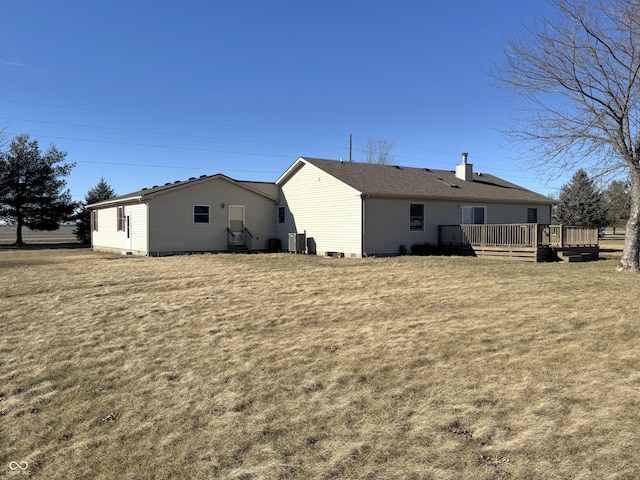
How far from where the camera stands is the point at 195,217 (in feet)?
70.5

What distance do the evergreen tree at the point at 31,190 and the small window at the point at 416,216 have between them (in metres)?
29.1

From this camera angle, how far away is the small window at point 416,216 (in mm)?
19688

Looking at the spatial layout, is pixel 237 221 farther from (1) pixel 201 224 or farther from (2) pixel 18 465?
(2) pixel 18 465

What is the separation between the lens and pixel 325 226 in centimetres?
2044

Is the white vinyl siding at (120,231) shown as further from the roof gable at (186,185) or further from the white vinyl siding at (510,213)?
the white vinyl siding at (510,213)

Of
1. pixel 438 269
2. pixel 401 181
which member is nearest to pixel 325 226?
pixel 401 181

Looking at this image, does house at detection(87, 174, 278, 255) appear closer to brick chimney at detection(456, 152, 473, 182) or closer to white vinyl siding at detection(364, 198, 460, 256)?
white vinyl siding at detection(364, 198, 460, 256)

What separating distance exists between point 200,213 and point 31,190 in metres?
21.3

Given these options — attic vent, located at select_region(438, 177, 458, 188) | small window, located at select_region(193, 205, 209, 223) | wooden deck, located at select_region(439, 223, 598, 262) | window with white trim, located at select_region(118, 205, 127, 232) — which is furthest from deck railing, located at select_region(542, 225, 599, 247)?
window with white trim, located at select_region(118, 205, 127, 232)

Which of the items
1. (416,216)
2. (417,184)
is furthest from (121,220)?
(417,184)

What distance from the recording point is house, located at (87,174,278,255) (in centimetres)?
2055

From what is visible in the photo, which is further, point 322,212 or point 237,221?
point 237,221

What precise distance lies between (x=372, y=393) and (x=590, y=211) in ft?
139

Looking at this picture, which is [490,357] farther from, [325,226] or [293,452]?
[325,226]
